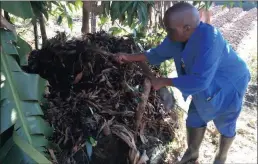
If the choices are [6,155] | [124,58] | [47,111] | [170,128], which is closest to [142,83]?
[124,58]

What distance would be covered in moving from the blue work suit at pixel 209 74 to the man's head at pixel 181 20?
7 cm

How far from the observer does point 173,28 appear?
230 centimetres

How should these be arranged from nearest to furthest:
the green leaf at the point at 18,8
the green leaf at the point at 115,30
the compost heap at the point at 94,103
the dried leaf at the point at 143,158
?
the green leaf at the point at 18,8, the compost heap at the point at 94,103, the dried leaf at the point at 143,158, the green leaf at the point at 115,30

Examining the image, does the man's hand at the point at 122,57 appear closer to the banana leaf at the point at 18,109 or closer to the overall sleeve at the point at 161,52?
the overall sleeve at the point at 161,52

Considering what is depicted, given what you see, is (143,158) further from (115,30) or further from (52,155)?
(115,30)

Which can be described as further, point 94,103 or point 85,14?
point 85,14

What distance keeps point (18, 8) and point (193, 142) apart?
212 centimetres

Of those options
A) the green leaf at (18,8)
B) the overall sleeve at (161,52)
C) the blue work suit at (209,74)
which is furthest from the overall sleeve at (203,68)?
the green leaf at (18,8)

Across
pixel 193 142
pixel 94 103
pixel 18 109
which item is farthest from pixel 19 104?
pixel 193 142

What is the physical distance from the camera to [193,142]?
3217mm

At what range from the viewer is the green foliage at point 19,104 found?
177 cm

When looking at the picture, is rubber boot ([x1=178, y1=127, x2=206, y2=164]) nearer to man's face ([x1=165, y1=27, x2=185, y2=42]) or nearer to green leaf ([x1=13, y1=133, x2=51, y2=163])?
man's face ([x1=165, y1=27, x2=185, y2=42])

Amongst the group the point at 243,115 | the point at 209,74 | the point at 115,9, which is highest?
the point at 115,9

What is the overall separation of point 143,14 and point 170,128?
1.14 metres
